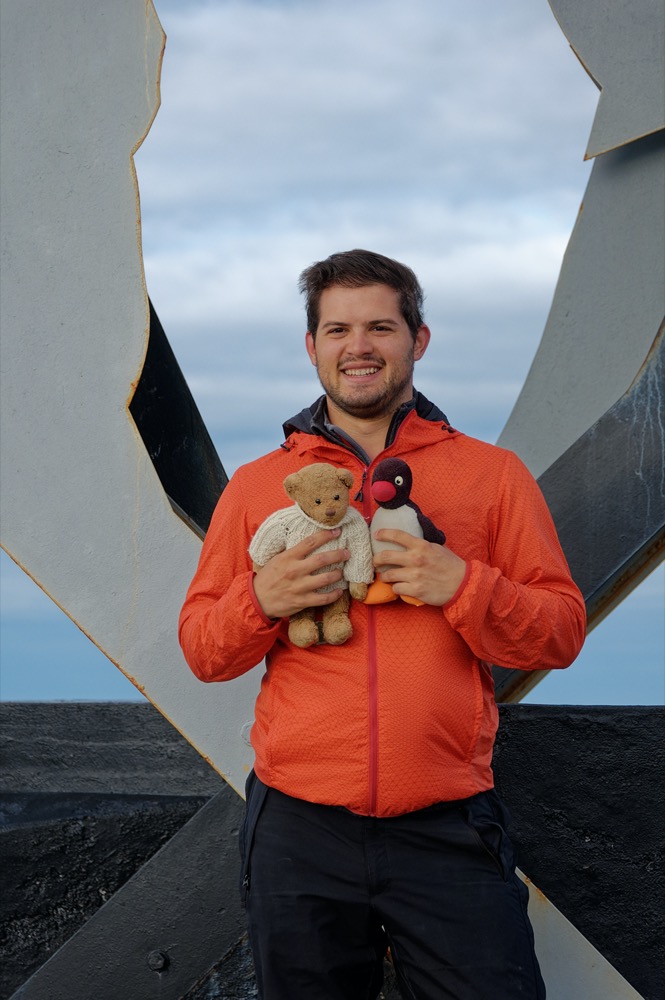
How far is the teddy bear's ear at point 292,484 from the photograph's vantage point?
171cm

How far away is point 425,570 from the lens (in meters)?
1.67

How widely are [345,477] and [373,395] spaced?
19 cm

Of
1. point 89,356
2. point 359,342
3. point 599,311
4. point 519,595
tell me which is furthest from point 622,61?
point 519,595

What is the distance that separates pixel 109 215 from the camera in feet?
8.25

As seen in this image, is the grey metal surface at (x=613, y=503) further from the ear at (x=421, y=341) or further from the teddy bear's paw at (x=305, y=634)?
the teddy bear's paw at (x=305, y=634)

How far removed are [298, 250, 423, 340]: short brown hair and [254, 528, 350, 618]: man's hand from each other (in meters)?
0.42

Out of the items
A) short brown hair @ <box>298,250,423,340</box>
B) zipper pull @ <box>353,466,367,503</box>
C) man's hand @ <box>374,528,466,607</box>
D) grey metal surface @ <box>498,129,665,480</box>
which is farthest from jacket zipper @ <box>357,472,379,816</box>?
grey metal surface @ <box>498,129,665,480</box>

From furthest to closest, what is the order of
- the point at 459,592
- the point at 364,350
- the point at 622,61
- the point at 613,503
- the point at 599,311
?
the point at 599,311, the point at 622,61, the point at 613,503, the point at 364,350, the point at 459,592

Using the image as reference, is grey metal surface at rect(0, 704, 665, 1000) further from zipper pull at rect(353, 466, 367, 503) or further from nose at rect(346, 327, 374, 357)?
nose at rect(346, 327, 374, 357)

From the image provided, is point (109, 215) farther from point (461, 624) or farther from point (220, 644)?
point (461, 624)

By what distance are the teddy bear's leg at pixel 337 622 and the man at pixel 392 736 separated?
20 mm

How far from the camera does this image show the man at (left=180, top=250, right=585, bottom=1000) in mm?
1688

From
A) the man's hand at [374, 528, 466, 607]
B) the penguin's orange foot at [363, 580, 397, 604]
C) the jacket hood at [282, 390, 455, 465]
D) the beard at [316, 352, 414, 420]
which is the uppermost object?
the beard at [316, 352, 414, 420]

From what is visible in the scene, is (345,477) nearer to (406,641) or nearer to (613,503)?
(406,641)
